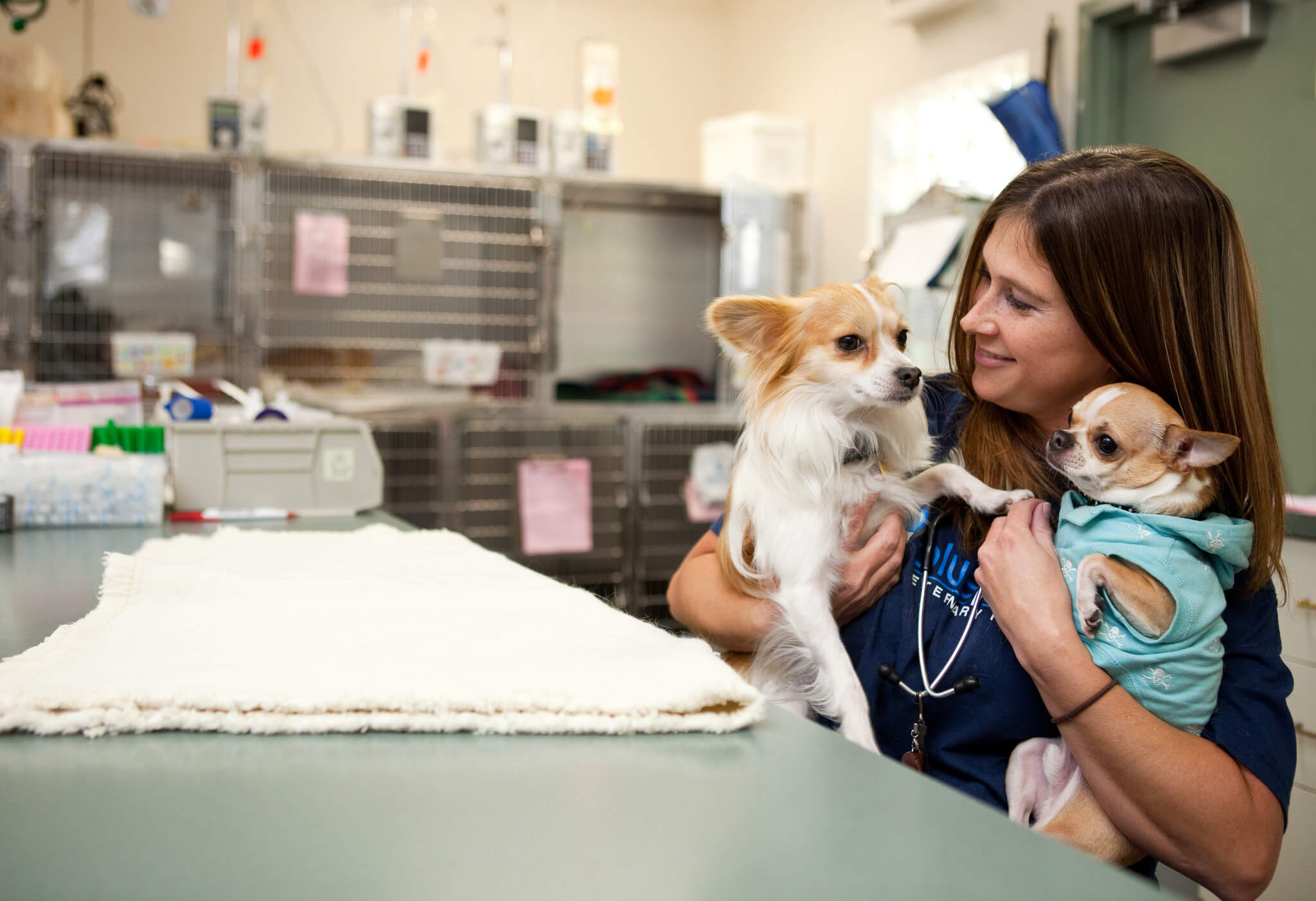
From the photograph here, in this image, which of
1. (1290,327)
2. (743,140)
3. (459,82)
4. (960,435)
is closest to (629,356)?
(743,140)

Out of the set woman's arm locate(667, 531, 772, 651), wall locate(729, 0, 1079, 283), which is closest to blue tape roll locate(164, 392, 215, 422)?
woman's arm locate(667, 531, 772, 651)

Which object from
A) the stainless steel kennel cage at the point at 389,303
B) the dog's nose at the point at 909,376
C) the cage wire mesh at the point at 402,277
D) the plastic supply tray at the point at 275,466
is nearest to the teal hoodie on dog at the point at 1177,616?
the dog's nose at the point at 909,376

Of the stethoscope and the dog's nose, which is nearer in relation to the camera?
the stethoscope

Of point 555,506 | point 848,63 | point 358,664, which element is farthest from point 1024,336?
point 848,63

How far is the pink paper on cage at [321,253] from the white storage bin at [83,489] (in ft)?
7.10

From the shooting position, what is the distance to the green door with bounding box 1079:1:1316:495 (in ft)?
8.23

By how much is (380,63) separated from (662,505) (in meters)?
2.34

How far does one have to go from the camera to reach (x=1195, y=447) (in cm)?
113

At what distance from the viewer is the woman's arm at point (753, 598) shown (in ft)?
4.36

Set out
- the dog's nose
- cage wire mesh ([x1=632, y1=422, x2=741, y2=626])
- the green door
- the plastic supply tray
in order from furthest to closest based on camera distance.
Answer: cage wire mesh ([x1=632, y1=422, x2=741, y2=626]) < the green door < the plastic supply tray < the dog's nose

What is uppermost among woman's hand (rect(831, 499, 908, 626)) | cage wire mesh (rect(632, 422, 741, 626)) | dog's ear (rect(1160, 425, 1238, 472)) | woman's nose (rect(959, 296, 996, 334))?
woman's nose (rect(959, 296, 996, 334))

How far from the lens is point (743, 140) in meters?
4.38

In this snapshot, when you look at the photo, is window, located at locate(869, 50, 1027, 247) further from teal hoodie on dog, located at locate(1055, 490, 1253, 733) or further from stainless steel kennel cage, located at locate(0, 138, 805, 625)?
teal hoodie on dog, located at locate(1055, 490, 1253, 733)

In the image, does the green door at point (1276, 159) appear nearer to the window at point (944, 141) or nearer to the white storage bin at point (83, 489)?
the window at point (944, 141)
